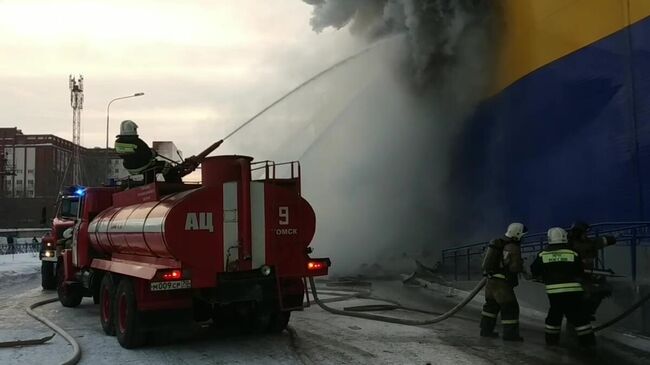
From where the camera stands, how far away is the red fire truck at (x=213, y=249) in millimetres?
6738

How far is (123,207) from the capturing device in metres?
8.54

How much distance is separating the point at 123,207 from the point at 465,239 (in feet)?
39.1

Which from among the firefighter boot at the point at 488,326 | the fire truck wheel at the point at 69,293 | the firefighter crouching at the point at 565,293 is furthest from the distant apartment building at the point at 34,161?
the firefighter crouching at the point at 565,293

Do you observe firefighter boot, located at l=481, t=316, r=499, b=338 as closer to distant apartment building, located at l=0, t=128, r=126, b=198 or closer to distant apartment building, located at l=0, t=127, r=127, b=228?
distant apartment building, located at l=0, t=127, r=127, b=228

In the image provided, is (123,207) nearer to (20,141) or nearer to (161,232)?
(161,232)

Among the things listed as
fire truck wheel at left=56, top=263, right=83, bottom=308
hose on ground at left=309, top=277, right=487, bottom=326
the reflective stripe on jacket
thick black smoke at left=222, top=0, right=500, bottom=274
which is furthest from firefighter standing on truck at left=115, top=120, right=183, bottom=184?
thick black smoke at left=222, top=0, right=500, bottom=274

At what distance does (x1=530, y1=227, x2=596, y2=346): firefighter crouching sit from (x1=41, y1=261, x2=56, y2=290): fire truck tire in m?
13.2

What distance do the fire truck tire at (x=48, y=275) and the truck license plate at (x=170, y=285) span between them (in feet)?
34.5

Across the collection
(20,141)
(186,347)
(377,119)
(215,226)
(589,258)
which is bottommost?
Answer: (186,347)

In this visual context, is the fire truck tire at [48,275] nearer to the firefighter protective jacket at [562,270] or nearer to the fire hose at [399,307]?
the fire hose at [399,307]

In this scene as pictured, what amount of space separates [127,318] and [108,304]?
1.30 meters

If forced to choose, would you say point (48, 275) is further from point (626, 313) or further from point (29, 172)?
point (29, 172)

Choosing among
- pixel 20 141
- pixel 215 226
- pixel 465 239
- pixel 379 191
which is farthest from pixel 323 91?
pixel 20 141

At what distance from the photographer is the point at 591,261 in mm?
7832
